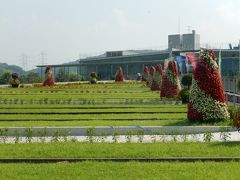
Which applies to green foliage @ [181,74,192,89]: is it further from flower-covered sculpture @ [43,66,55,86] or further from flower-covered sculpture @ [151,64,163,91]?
flower-covered sculpture @ [43,66,55,86]

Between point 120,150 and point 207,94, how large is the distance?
7480 millimetres

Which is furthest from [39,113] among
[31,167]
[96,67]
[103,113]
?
[96,67]

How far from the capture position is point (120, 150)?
11.0 m

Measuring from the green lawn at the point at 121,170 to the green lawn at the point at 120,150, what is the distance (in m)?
0.93

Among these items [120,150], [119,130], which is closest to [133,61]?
[119,130]

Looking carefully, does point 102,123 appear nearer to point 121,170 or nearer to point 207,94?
point 207,94

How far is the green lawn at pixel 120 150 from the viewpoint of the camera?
34.7 feet

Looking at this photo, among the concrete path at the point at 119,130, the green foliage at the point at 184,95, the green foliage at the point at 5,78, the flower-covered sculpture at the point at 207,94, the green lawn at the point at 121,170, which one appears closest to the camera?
the green lawn at the point at 121,170

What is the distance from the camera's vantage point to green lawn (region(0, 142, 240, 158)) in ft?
34.7

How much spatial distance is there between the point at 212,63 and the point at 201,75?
65 centimetres

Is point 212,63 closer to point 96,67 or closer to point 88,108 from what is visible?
point 88,108

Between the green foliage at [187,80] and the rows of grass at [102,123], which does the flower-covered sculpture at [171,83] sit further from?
the rows of grass at [102,123]

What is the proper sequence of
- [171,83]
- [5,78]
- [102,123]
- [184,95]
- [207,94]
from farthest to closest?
[5,78] → [171,83] → [184,95] → [207,94] → [102,123]

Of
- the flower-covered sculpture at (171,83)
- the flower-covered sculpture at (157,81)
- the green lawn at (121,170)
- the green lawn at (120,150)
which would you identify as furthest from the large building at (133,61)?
the green lawn at (121,170)
